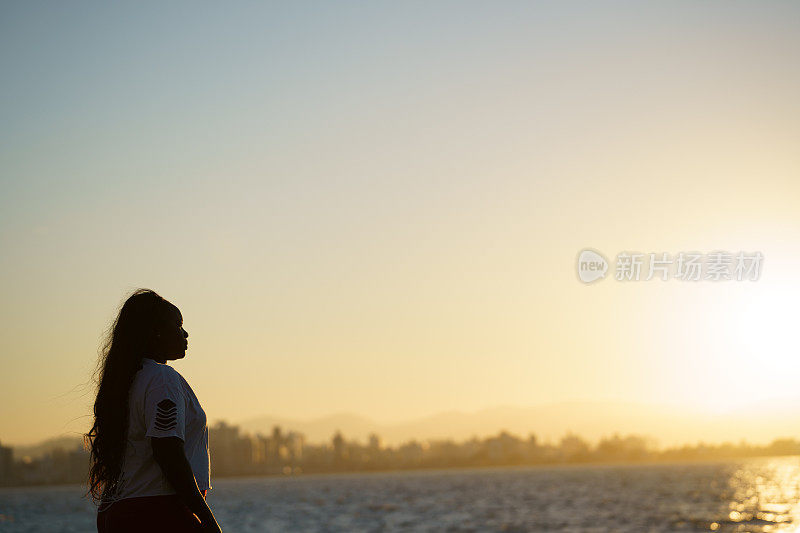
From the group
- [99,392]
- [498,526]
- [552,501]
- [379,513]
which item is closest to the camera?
[99,392]

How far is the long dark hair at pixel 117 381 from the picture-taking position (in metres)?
4.80

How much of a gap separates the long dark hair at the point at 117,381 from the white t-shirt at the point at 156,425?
56 mm

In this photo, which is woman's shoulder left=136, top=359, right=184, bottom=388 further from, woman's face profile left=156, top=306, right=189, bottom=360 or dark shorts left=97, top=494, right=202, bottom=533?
dark shorts left=97, top=494, right=202, bottom=533

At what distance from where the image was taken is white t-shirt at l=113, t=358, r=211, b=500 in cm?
461

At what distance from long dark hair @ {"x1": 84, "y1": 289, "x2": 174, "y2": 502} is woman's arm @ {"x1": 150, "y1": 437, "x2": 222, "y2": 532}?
318mm

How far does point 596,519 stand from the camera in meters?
73.8

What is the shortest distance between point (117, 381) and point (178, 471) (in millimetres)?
663

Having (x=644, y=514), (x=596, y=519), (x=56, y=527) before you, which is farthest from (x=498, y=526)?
(x=56, y=527)

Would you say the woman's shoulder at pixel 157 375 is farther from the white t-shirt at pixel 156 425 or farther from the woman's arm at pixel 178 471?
the woman's arm at pixel 178 471

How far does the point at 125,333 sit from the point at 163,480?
867mm

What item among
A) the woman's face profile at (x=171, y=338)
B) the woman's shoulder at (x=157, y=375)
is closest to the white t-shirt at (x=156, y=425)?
the woman's shoulder at (x=157, y=375)

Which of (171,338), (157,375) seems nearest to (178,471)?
(157,375)

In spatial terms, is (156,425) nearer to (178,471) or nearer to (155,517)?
(178,471)

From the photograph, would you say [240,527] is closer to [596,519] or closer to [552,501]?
[596,519]
